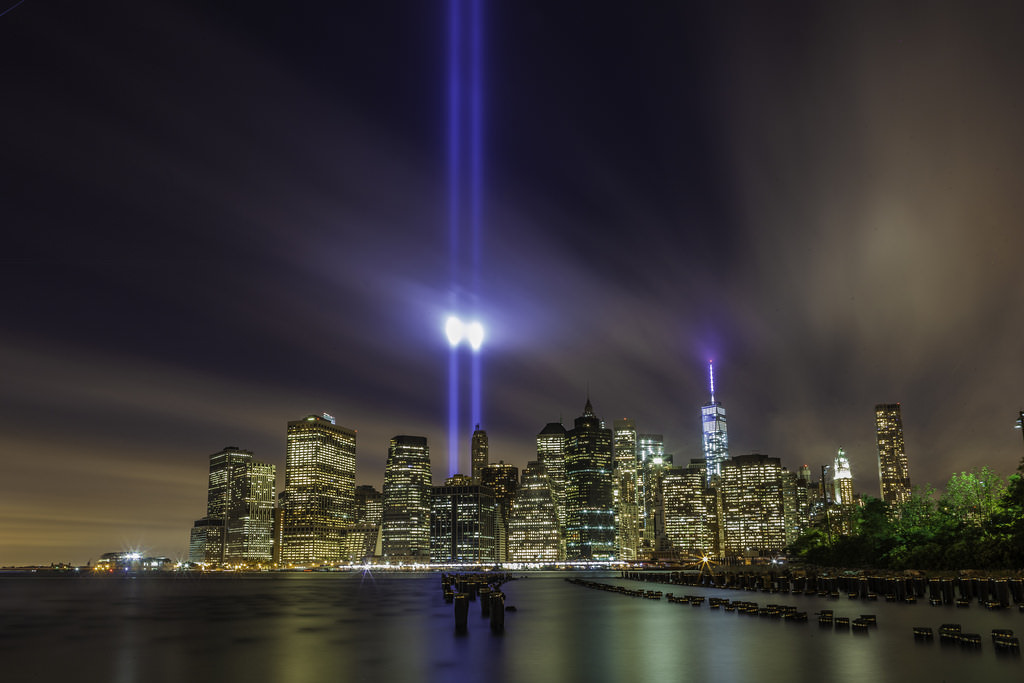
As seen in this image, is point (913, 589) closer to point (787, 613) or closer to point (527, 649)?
point (787, 613)

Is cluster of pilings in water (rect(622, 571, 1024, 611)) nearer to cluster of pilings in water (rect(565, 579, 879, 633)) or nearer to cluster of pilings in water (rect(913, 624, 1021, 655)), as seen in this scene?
cluster of pilings in water (rect(565, 579, 879, 633))

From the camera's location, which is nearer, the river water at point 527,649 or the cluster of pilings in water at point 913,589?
the river water at point 527,649

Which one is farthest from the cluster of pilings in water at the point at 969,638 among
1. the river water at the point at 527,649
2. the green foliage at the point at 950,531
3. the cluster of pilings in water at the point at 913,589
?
the green foliage at the point at 950,531

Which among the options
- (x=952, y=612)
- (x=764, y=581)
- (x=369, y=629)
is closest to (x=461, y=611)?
(x=369, y=629)

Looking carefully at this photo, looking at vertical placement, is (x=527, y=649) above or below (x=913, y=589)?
above

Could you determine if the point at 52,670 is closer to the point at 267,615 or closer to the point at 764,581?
the point at 267,615

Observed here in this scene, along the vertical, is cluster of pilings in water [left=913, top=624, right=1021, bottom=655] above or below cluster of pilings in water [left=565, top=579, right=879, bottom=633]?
above

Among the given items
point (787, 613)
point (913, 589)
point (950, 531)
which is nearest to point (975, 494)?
point (950, 531)

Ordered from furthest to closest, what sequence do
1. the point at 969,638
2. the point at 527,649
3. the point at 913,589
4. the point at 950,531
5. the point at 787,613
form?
the point at 950,531 → the point at 913,589 → the point at 787,613 → the point at 527,649 → the point at 969,638

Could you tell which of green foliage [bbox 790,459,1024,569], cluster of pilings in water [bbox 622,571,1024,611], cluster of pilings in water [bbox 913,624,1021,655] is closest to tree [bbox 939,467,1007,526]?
green foliage [bbox 790,459,1024,569]

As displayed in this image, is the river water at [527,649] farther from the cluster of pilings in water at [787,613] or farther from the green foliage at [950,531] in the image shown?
the green foliage at [950,531]

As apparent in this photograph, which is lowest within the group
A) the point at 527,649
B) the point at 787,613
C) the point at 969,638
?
the point at 527,649
